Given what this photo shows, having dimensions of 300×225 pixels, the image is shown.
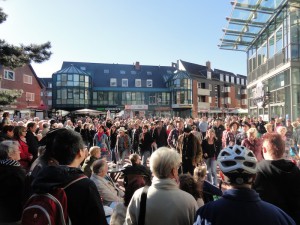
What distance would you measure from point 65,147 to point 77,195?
1.31 ft

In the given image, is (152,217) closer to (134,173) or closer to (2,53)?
(134,173)

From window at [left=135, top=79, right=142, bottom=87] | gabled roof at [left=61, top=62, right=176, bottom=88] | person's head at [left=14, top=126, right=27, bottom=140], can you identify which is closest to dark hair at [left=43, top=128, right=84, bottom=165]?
person's head at [left=14, top=126, right=27, bottom=140]

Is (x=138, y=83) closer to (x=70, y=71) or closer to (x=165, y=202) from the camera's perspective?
(x=70, y=71)

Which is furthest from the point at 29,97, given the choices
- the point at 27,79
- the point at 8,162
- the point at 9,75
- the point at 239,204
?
the point at 239,204

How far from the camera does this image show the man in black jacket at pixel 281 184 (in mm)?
2881

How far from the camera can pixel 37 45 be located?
8.55 metres

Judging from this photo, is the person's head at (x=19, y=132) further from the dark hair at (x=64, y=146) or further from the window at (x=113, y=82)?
the window at (x=113, y=82)

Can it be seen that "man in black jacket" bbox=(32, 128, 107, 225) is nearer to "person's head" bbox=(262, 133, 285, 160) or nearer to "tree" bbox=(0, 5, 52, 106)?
"person's head" bbox=(262, 133, 285, 160)

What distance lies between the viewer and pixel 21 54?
27.5ft

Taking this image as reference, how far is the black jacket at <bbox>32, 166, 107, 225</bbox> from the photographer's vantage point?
73.8 inches

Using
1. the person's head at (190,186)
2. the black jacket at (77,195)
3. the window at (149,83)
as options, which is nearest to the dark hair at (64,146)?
the black jacket at (77,195)

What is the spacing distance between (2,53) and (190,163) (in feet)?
20.8

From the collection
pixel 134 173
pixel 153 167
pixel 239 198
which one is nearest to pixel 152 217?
pixel 153 167

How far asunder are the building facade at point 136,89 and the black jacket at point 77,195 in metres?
46.8
